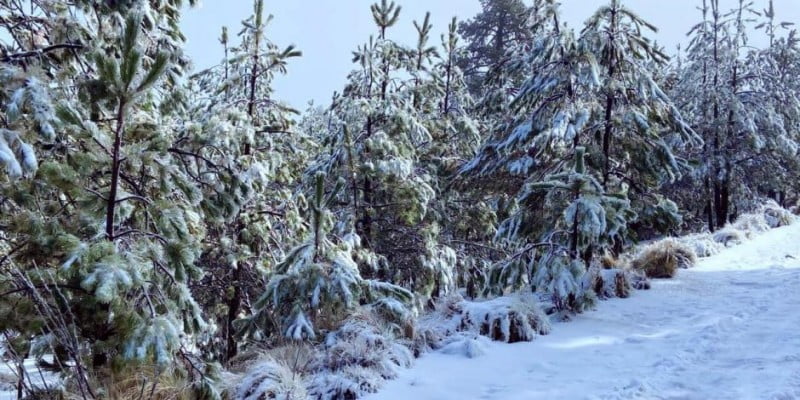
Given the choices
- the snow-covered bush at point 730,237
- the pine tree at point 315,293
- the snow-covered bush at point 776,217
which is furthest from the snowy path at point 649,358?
the snow-covered bush at point 776,217

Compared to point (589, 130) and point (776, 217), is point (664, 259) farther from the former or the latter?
point (776, 217)

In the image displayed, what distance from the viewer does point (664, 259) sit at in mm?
9258

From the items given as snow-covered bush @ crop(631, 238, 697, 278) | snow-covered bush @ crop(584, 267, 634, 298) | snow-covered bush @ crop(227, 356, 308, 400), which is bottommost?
snow-covered bush @ crop(227, 356, 308, 400)

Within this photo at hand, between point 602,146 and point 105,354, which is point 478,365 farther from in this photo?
point 602,146

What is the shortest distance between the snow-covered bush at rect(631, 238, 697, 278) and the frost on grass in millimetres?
3634

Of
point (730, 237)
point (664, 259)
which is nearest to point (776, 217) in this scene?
point (730, 237)

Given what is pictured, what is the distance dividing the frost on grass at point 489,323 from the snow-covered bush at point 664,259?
143 inches

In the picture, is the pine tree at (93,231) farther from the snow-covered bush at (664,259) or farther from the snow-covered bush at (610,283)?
the snow-covered bush at (664,259)

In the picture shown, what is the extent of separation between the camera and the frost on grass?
5773mm

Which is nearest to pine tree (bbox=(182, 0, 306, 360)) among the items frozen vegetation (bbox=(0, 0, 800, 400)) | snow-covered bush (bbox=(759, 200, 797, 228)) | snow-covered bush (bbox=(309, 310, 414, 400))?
frozen vegetation (bbox=(0, 0, 800, 400))

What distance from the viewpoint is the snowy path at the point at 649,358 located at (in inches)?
168

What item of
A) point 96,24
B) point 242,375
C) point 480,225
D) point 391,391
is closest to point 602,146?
point 480,225

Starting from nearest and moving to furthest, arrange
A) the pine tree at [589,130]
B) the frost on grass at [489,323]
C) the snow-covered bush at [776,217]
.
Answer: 1. the frost on grass at [489,323]
2. the pine tree at [589,130]
3. the snow-covered bush at [776,217]

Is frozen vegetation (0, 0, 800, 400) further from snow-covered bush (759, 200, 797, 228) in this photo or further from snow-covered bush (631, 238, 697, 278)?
snow-covered bush (759, 200, 797, 228)
